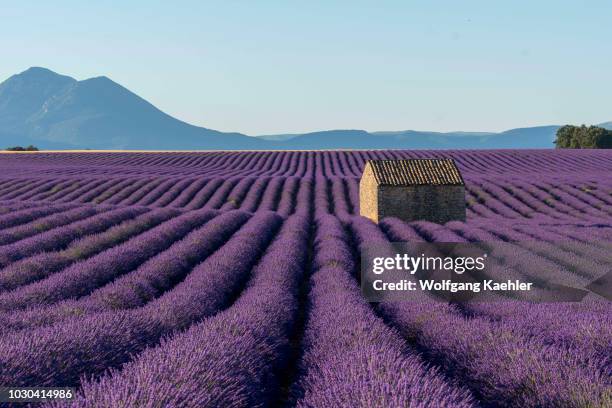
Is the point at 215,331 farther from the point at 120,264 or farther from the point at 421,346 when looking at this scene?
the point at 120,264

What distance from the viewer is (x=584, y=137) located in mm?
65562

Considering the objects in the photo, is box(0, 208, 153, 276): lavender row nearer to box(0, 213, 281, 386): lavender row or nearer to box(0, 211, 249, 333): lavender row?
box(0, 211, 249, 333): lavender row

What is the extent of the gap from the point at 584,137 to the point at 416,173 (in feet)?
178

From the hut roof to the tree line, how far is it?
51555 millimetres

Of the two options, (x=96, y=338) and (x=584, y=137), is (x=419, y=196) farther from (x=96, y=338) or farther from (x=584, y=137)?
(x=584, y=137)

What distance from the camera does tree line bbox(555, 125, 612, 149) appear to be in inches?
2516

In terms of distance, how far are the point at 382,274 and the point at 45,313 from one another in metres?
5.19

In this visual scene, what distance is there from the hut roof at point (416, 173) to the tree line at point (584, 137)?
2030 inches

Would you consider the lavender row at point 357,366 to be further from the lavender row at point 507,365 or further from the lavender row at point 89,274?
the lavender row at point 89,274

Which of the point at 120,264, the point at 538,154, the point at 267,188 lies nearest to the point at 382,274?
the point at 120,264

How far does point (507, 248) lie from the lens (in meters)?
11.3

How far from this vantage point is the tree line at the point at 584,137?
2516 inches

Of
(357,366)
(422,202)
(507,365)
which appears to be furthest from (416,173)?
(357,366)

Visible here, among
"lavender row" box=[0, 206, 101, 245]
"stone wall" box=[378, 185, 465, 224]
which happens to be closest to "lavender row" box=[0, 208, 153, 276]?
"lavender row" box=[0, 206, 101, 245]
